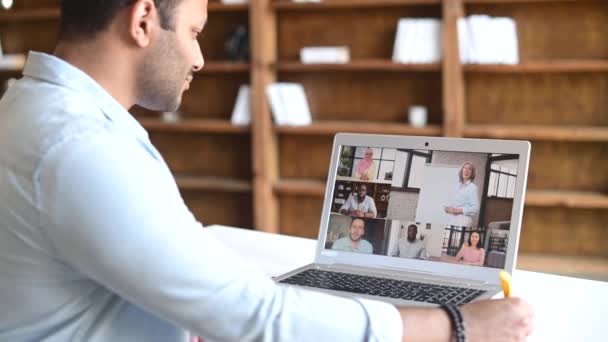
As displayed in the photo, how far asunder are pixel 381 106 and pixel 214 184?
1020 millimetres

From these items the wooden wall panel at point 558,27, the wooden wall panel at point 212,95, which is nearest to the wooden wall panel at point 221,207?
the wooden wall panel at point 212,95

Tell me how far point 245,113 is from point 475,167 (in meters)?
2.84

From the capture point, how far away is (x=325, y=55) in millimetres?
4125

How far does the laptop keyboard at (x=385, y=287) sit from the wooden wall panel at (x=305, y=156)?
2790 millimetres

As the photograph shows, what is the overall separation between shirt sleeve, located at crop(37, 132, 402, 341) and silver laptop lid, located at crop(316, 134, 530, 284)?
0.64m

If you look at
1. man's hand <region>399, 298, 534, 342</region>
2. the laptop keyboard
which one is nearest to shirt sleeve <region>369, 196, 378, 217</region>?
the laptop keyboard

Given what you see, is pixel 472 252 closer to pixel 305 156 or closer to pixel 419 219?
pixel 419 219

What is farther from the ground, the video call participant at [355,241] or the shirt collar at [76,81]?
the shirt collar at [76,81]

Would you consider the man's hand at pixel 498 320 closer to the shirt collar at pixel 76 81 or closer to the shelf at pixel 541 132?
the shirt collar at pixel 76 81

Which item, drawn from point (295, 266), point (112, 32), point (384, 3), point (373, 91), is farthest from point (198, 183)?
point (112, 32)

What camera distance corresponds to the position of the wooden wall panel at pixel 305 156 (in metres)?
4.39

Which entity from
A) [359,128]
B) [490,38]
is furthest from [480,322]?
[359,128]

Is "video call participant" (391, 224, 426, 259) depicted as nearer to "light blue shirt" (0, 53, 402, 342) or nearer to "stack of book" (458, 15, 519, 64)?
"light blue shirt" (0, 53, 402, 342)

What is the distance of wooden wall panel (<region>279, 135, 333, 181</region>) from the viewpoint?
439 centimetres
